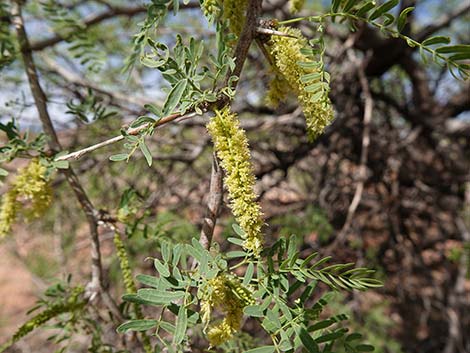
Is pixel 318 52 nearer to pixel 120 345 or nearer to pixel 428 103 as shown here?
pixel 120 345

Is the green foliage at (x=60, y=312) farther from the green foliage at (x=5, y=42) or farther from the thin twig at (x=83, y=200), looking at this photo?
the green foliage at (x=5, y=42)

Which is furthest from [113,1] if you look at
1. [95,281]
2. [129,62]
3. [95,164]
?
[95,281]

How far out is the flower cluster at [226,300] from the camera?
0.61 meters

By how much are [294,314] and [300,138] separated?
1.35m

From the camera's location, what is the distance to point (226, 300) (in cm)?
63

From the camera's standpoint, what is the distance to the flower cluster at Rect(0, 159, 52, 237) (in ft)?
2.71

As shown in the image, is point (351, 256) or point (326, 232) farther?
point (351, 256)

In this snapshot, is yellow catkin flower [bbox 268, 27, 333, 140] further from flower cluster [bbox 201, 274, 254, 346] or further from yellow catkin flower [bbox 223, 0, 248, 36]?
flower cluster [bbox 201, 274, 254, 346]

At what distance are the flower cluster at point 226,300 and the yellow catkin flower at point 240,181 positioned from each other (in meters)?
0.08

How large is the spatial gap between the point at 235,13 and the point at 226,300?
0.41 meters

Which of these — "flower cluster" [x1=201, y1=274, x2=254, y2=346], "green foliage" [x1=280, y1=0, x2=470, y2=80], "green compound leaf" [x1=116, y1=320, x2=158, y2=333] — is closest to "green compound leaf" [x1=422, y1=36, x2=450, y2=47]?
"green foliage" [x1=280, y1=0, x2=470, y2=80]

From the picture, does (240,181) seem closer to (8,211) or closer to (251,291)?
(251,291)

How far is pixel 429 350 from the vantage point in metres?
2.29

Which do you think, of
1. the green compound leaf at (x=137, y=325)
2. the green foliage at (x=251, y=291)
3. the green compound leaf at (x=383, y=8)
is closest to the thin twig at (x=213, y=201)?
the green foliage at (x=251, y=291)
